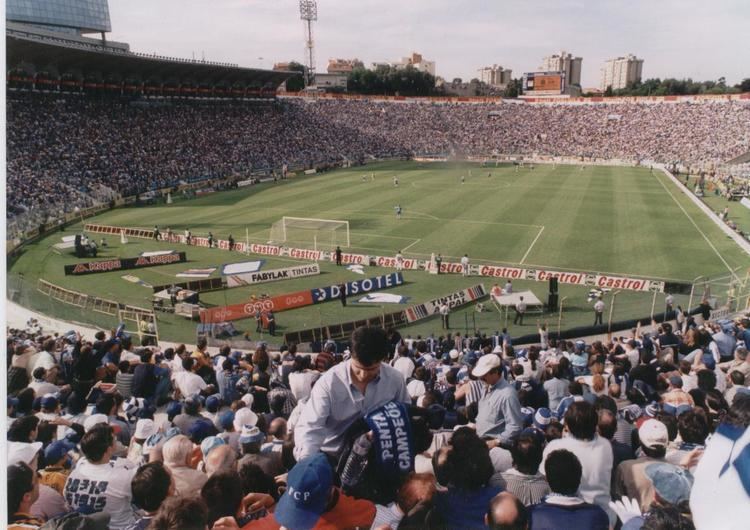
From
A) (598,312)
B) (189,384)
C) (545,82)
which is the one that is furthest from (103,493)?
(545,82)

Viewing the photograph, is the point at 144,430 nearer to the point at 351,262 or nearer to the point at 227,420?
the point at 227,420

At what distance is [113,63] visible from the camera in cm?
6494

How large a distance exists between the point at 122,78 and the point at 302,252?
50.4m

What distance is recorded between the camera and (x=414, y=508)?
398cm

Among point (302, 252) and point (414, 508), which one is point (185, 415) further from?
point (302, 252)

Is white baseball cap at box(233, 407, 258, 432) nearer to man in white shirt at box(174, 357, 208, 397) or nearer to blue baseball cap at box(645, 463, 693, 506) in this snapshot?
man in white shirt at box(174, 357, 208, 397)

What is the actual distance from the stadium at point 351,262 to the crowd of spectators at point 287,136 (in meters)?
0.39

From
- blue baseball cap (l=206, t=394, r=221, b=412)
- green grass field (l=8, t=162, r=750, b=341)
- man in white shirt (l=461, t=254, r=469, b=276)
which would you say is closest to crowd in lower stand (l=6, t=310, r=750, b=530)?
blue baseball cap (l=206, t=394, r=221, b=412)

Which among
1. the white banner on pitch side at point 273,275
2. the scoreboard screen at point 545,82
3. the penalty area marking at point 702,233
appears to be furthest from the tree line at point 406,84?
the white banner on pitch side at point 273,275

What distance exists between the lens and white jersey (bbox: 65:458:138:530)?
5.15m

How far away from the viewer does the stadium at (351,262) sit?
21.5ft

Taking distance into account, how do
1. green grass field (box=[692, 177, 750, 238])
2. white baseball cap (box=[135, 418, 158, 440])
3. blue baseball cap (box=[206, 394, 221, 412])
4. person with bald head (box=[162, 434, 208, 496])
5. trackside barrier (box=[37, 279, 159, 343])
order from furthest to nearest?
green grass field (box=[692, 177, 750, 238]) → trackside barrier (box=[37, 279, 159, 343]) → blue baseball cap (box=[206, 394, 221, 412]) → white baseball cap (box=[135, 418, 158, 440]) → person with bald head (box=[162, 434, 208, 496])

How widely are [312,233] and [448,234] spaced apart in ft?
29.6

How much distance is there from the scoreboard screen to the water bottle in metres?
118
